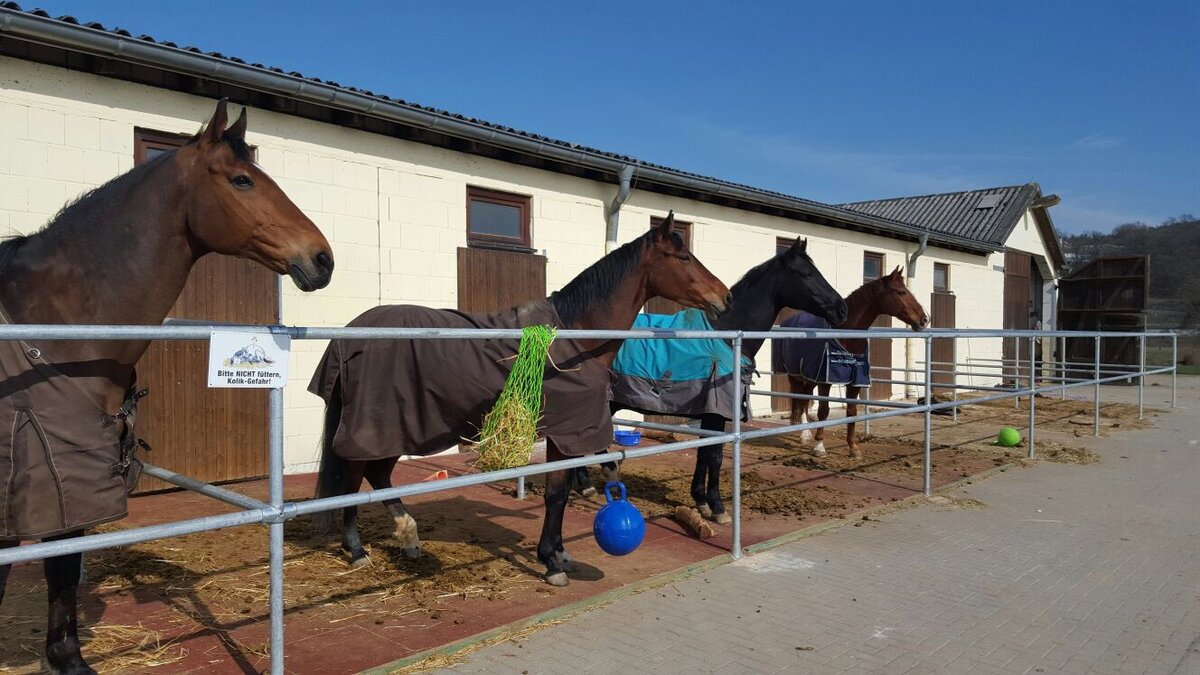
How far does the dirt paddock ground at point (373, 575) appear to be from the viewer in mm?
3021

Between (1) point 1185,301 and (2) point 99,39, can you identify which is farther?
(1) point 1185,301

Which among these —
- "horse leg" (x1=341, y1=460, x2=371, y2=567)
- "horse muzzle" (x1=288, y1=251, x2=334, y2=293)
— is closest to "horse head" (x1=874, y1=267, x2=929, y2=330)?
"horse leg" (x1=341, y1=460, x2=371, y2=567)

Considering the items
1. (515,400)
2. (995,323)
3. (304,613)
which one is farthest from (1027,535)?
(995,323)

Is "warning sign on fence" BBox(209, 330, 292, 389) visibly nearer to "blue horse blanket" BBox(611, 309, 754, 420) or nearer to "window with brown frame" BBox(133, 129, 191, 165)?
"blue horse blanket" BBox(611, 309, 754, 420)

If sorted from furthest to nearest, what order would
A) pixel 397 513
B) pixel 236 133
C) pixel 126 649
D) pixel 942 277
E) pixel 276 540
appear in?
pixel 942 277
pixel 397 513
pixel 126 649
pixel 236 133
pixel 276 540

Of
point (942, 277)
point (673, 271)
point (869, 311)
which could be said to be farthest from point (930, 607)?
point (942, 277)

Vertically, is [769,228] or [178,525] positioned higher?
[769,228]

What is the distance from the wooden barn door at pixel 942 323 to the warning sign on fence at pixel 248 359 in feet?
49.1

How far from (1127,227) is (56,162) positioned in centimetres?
6083

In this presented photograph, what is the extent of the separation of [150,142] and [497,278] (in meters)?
3.36

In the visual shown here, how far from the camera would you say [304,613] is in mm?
3391

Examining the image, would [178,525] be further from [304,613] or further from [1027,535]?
[1027,535]

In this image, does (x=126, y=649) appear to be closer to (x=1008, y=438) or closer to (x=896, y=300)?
(x=896, y=300)

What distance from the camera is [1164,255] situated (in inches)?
1663
